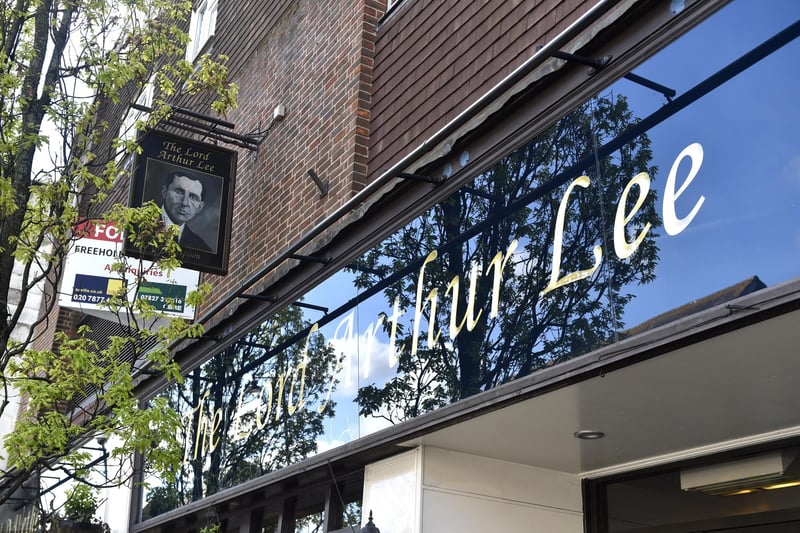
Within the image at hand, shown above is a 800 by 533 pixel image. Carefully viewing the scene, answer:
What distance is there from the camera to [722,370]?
205 inches

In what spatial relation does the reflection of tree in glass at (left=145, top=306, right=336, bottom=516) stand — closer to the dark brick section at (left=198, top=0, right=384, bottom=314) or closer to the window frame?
the dark brick section at (left=198, top=0, right=384, bottom=314)

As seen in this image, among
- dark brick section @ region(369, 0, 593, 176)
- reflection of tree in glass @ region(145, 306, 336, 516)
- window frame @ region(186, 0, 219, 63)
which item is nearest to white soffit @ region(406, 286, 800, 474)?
reflection of tree in glass @ region(145, 306, 336, 516)

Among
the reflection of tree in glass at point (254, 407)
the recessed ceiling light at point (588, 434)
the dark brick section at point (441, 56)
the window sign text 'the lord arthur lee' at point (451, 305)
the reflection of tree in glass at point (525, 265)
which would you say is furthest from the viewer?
the reflection of tree in glass at point (254, 407)

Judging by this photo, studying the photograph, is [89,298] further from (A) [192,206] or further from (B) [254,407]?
(B) [254,407]

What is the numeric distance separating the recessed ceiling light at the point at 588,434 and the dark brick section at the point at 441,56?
2.99 meters

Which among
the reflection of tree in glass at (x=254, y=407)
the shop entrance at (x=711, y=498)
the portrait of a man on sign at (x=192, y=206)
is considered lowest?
the shop entrance at (x=711, y=498)

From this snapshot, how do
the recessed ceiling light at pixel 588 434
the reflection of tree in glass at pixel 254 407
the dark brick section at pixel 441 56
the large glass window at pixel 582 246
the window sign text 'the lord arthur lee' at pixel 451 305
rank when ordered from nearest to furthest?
the large glass window at pixel 582 246 < the window sign text 'the lord arthur lee' at pixel 451 305 < the recessed ceiling light at pixel 588 434 < the dark brick section at pixel 441 56 < the reflection of tree in glass at pixel 254 407

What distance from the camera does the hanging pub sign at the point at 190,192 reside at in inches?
411

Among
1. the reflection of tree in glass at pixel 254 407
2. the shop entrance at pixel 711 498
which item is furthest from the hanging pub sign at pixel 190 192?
the shop entrance at pixel 711 498

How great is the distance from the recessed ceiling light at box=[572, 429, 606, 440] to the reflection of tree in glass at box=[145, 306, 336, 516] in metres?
2.39

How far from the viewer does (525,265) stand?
19.5 feet

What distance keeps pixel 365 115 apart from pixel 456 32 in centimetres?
155

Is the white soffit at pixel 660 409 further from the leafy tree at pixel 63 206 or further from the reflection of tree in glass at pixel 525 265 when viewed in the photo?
the leafy tree at pixel 63 206

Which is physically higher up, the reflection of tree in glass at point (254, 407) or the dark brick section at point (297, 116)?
the dark brick section at point (297, 116)
